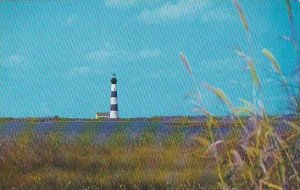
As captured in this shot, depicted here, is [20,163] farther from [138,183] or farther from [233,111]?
[233,111]

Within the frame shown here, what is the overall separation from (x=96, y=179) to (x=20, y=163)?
2.98ft

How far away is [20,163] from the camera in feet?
21.7

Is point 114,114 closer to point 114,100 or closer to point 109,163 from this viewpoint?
point 114,100

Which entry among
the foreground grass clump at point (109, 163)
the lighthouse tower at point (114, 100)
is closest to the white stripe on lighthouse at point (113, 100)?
the lighthouse tower at point (114, 100)

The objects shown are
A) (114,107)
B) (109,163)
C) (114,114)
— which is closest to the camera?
(109,163)

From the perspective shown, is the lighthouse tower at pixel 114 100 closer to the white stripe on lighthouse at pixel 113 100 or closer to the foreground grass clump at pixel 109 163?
the white stripe on lighthouse at pixel 113 100

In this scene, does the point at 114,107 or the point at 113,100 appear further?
the point at 114,107

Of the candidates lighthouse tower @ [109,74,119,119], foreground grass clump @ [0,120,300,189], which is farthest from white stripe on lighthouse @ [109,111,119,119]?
foreground grass clump @ [0,120,300,189]

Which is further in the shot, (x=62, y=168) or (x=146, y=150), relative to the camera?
(x=146, y=150)

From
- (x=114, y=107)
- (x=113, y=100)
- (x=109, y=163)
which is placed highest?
(x=114, y=107)

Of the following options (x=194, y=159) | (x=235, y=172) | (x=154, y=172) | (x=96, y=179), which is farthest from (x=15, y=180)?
(x=235, y=172)

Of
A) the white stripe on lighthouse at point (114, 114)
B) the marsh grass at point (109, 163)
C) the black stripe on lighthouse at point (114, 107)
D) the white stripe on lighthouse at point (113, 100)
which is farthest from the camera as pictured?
the white stripe on lighthouse at point (114, 114)

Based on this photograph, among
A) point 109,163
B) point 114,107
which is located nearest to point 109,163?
point 109,163

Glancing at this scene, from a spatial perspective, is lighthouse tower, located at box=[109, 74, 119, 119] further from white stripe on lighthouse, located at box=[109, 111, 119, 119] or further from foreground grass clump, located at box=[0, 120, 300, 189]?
foreground grass clump, located at box=[0, 120, 300, 189]
